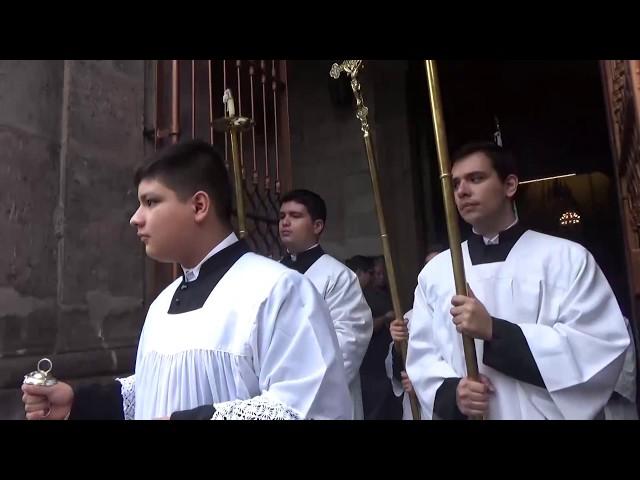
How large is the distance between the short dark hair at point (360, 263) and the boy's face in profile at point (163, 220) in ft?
12.1

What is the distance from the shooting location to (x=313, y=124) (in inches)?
250

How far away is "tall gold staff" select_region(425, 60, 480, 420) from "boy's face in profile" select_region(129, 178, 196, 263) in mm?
846

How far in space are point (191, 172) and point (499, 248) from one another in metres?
1.33

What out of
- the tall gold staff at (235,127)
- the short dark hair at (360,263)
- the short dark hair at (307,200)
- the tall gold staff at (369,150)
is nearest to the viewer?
the tall gold staff at (369,150)

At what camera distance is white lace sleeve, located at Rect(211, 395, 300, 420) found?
1331 millimetres

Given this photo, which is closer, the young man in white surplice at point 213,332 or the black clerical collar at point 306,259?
the young man in white surplice at point 213,332

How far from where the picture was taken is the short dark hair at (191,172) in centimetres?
167

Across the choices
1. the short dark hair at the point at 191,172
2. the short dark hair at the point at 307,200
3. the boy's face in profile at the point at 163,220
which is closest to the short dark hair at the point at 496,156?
the short dark hair at the point at 191,172

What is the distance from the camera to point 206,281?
1.68m

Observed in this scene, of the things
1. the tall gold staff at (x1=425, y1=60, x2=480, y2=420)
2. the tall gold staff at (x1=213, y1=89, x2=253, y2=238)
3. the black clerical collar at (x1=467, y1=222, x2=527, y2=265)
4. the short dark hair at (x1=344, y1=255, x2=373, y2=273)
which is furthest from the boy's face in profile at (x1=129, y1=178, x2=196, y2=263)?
the short dark hair at (x1=344, y1=255, x2=373, y2=273)

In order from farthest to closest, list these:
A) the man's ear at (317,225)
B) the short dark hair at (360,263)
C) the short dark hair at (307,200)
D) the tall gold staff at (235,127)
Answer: the short dark hair at (360,263)
the man's ear at (317,225)
the short dark hair at (307,200)
the tall gold staff at (235,127)

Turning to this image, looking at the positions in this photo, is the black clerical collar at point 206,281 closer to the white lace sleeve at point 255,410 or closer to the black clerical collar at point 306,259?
the white lace sleeve at point 255,410

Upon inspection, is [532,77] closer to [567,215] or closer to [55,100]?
[567,215]

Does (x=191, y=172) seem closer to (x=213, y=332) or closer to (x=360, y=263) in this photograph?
(x=213, y=332)
